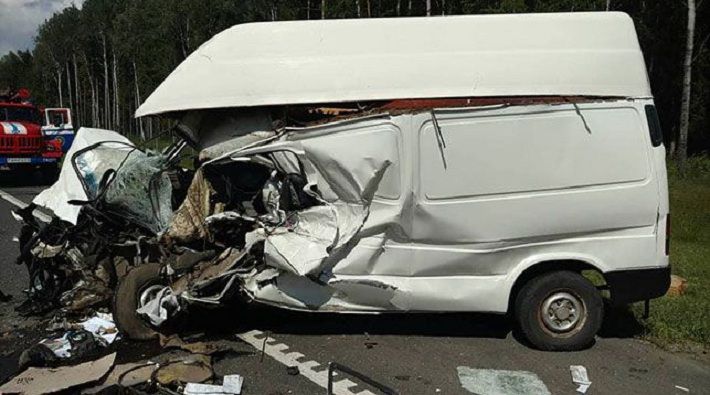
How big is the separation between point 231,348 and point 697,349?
408 cm

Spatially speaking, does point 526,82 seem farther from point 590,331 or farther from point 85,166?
point 85,166

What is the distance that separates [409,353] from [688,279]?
14.9ft

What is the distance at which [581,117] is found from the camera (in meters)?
5.09

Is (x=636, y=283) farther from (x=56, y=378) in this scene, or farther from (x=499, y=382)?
(x=56, y=378)

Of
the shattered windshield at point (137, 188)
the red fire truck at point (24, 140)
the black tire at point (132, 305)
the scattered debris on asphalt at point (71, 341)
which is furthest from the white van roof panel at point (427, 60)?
the red fire truck at point (24, 140)

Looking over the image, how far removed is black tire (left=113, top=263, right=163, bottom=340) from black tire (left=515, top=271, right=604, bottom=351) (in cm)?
316

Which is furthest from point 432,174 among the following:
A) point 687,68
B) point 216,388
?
point 687,68

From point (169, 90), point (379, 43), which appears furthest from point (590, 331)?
point (169, 90)

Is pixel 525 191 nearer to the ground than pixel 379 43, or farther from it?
nearer to the ground

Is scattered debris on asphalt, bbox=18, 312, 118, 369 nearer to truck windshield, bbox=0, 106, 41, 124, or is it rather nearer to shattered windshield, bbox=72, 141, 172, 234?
shattered windshield, bbox=72, 141, 172, 234

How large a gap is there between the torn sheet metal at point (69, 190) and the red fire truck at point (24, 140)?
13.6m

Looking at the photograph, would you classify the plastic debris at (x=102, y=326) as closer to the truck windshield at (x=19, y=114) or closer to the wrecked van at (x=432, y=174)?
the wrecked van at (x=432, y=174)

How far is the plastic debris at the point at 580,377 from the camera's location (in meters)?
4.58

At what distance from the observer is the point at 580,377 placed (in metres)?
4.75
